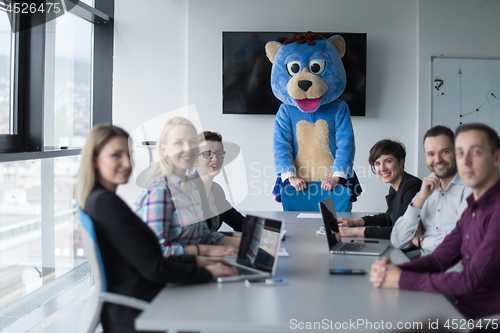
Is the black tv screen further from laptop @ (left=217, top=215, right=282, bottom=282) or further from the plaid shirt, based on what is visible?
laptop @ (left=217, top=215, right=282, bottom=282)

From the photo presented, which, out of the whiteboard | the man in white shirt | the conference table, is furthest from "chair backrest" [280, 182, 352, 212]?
the conference table

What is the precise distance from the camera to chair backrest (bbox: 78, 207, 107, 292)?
1.38m

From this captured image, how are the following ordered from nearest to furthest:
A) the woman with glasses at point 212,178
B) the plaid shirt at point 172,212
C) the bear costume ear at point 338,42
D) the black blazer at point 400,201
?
the plaid shirt at point 172,212, the black blazer at point 400,201, the woman with glasses at point 212,178, the bear costume ear at point 338,42

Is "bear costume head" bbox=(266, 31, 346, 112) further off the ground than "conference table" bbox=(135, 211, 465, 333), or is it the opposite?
"bear costume head" bbox=(266, 31, 346, 112)

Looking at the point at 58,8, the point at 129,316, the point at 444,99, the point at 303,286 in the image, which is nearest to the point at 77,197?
the point at 129,316

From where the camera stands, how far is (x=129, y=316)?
1.40 metres

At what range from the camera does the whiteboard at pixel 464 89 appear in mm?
4246

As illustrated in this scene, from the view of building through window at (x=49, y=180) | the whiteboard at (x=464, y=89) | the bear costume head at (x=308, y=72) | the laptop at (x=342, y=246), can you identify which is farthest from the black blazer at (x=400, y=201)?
the whiteboard at (x=464, y=89)

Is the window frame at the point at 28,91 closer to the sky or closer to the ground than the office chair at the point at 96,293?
closer to the sky

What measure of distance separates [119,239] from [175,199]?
1.21 ft

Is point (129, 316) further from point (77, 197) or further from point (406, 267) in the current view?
point (406, 267)

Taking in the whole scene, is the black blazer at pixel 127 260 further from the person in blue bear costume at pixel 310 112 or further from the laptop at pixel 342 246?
the person in blue bear costume at pixel 310 112

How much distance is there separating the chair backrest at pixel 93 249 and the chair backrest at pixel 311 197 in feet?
6.68

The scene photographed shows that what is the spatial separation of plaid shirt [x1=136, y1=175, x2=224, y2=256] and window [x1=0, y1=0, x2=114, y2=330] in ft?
3.49
